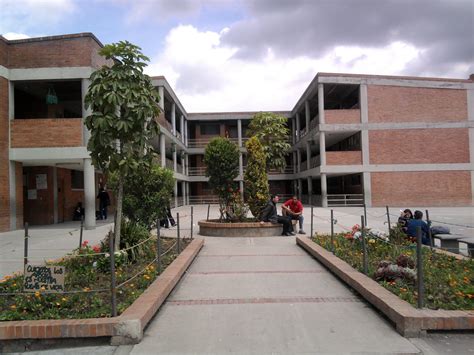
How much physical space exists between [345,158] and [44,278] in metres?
26.4

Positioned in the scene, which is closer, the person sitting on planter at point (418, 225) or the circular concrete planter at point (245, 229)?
the person sitting on planter at point (418, 225)

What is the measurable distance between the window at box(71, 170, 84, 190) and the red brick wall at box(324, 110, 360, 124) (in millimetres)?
17239

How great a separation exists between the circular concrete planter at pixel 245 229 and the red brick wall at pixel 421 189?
17.7m

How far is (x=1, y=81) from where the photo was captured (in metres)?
15.4

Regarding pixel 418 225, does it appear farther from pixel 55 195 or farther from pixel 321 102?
pixel 321 102

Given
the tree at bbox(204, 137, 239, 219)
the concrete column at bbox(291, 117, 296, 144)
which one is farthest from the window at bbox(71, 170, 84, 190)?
the concrete column at bbox(291, 117, 296, 144)

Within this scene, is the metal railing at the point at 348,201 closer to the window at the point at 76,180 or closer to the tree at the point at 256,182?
the tree at the point at 256,182

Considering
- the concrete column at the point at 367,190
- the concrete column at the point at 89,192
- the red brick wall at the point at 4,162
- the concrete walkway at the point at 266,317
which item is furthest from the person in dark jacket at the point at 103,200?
the concrete column at the point at 367,190

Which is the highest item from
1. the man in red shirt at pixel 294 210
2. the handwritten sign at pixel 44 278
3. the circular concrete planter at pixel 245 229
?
the man in red shirt at pixel 294 210

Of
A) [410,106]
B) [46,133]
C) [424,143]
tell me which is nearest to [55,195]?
[46,133]

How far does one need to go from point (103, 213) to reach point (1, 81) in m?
8.57

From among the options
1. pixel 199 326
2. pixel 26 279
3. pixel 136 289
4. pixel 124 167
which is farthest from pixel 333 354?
pixel 124 167

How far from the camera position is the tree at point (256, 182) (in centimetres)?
1362

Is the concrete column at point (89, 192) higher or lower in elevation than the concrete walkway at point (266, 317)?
higher
